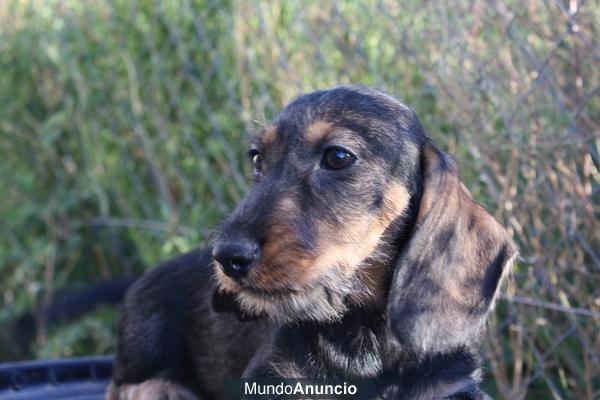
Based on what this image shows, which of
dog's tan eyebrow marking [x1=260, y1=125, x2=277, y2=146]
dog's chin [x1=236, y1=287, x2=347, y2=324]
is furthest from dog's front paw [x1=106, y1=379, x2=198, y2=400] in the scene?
dog's tan eyebrow marking [x1=260, y1=125, x2=277, y2=146]

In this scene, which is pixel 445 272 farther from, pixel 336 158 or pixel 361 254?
pixel 336 158

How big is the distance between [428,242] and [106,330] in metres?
3.22

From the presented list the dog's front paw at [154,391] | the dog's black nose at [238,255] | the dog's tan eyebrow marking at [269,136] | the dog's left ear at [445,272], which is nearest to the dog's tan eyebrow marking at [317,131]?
the dog's tan eyebrow marking at [269,136]

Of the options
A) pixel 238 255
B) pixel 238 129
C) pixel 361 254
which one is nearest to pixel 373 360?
pixel 361 254

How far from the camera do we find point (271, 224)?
2266 millimetres

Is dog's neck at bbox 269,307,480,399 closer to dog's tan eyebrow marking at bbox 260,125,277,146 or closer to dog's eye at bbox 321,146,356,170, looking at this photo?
dog's eye at bbox 321,146,356,170

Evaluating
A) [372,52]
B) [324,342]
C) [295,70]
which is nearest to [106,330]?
[295,70]

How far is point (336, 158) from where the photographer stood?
8.20 ft

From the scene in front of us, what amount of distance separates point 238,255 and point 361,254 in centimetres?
42

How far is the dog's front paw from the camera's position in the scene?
3.15 meters

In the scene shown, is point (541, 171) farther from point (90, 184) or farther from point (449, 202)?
point (90, 184)

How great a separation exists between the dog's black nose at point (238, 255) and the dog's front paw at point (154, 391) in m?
1.11

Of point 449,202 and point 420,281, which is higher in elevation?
point 449,202

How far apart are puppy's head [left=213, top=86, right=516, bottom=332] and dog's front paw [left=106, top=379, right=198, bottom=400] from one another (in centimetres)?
87
